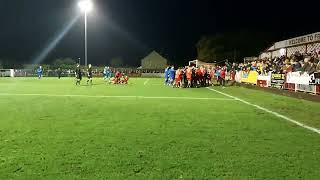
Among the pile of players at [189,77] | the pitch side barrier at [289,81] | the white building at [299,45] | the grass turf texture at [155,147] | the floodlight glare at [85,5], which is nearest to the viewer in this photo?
the grass turf texture at [155,147]

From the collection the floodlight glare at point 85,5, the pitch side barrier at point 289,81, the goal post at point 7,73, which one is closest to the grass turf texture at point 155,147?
the pitch side barrier at point 289,81

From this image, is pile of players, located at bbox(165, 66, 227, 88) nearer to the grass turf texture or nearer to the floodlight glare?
the floodlight glare

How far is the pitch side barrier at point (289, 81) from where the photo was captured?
2411cm

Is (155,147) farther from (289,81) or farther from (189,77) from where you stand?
(189,77)

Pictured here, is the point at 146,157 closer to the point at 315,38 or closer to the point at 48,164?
the point at 48,164

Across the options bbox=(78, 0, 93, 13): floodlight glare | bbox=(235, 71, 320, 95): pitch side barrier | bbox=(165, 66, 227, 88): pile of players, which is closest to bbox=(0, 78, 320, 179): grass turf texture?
bbox=(235, 71, 320, 95): pitch side barrier

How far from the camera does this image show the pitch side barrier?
24114 millimetres

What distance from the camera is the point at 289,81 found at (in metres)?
28.8

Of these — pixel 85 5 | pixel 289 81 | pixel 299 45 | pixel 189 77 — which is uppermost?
pixel 85 5

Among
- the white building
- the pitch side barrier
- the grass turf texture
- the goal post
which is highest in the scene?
the white building

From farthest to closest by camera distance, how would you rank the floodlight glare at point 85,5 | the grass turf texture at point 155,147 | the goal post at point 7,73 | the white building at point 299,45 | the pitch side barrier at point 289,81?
the goal post at point 7,73
the floodlight glare at point 85,5
the white building at point 299,45
the pitch side barrier at point 289,81
the grass turf texture at point 155,147

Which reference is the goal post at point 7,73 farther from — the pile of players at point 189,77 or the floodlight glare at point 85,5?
the pile of players at point 189,77

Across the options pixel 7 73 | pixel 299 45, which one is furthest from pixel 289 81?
pixel 7 73

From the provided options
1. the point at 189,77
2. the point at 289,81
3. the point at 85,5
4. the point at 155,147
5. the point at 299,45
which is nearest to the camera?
the point at 155,147
